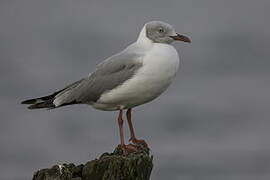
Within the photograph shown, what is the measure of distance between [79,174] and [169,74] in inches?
81.6

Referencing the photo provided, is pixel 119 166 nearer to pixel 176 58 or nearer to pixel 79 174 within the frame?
pixel 79 174

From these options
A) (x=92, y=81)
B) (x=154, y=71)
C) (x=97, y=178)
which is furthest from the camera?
(x=92, y=81)

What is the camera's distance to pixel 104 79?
7.61 meters

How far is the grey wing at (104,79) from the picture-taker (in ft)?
24.3

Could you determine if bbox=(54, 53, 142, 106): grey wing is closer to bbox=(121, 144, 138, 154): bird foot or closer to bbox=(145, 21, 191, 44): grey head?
bbox=(145, 21, 191, 44): grey head

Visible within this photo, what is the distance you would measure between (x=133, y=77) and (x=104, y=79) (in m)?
0.49

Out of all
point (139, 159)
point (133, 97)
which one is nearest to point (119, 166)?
point (139, 159)

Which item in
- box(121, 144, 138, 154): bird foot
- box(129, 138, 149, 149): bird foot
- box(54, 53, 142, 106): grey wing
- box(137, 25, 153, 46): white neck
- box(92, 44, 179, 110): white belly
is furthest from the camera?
box(129, 138, 149, 149): bird foot

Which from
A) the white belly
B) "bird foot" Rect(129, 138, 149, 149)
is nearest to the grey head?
the white belly

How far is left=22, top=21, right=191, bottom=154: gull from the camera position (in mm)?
7305

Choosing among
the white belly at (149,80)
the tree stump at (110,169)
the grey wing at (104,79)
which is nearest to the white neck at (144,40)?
the white belly at (149,80)

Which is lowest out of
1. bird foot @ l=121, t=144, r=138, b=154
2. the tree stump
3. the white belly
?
the tree stump

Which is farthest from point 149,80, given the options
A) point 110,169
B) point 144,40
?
point 110,169

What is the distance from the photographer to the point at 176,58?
7.57 metres
